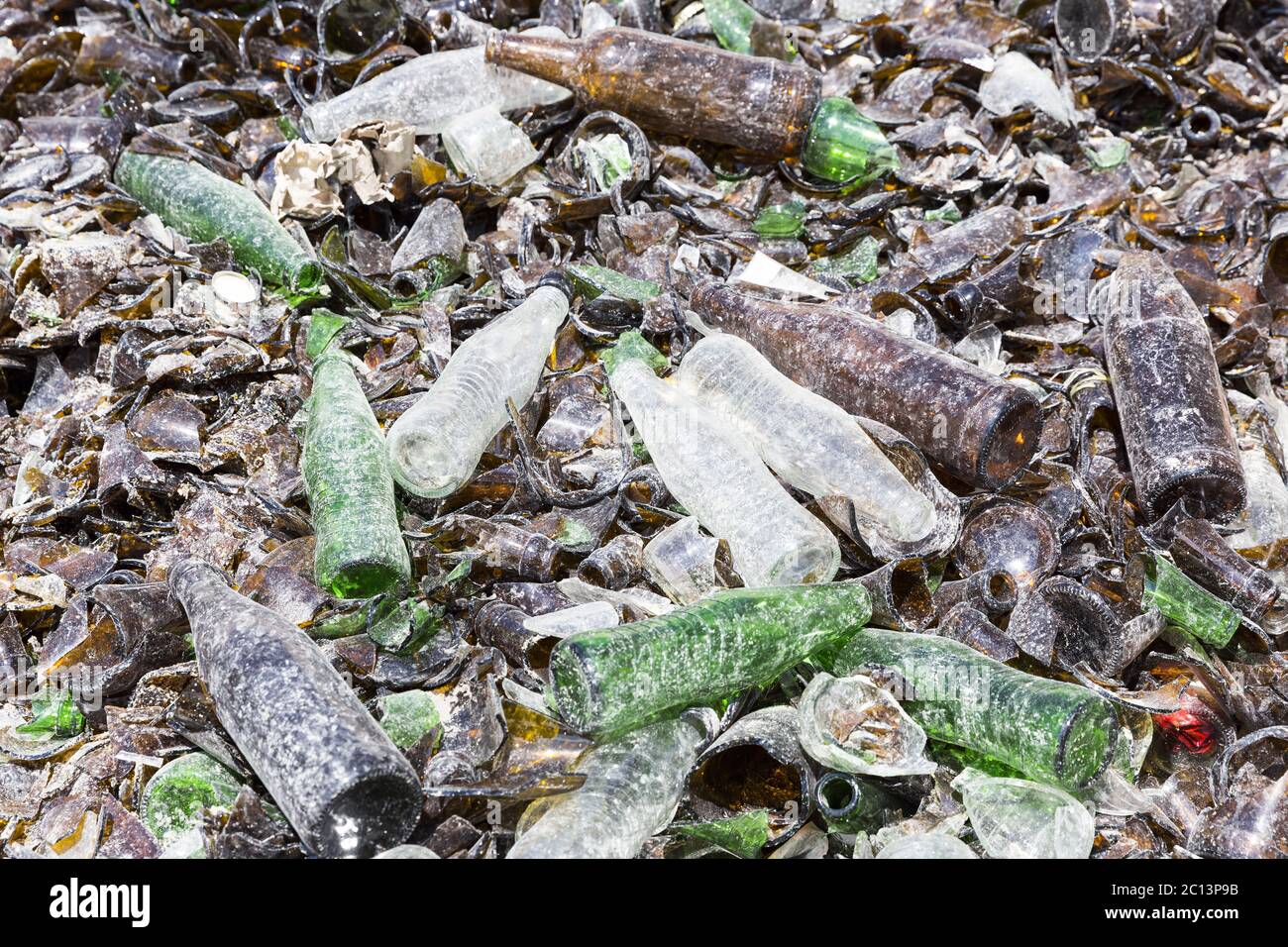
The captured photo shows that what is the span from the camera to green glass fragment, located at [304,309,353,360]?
2406 millimetres

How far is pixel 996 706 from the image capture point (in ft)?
5.32

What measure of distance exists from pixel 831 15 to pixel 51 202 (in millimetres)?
2410

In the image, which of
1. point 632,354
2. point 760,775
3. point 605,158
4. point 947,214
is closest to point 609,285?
point 632,354

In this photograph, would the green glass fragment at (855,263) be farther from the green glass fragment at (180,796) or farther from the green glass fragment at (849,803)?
the green glass fragment at (180,796)

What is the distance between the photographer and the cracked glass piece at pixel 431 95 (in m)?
2.90

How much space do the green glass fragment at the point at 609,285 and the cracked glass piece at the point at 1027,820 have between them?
1350 mm

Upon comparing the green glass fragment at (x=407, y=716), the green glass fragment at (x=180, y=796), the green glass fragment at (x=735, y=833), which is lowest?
the green glass fragment at (x=180, y=796)

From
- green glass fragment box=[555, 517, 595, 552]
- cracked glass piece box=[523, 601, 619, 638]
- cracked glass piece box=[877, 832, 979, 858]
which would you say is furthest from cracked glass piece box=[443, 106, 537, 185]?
cracked glass piece box=[877, 832, 979, 858]

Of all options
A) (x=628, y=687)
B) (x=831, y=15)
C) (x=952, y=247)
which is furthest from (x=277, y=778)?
(x=831, y=15)

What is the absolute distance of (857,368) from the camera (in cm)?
216

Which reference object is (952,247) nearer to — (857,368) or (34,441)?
(857,368)

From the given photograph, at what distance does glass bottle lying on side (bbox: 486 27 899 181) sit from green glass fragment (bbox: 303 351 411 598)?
4.10 feet

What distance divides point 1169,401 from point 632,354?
112 cm

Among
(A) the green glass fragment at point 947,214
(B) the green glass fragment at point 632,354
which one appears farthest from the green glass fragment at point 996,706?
(A) the green glass fragment at point 947,214
